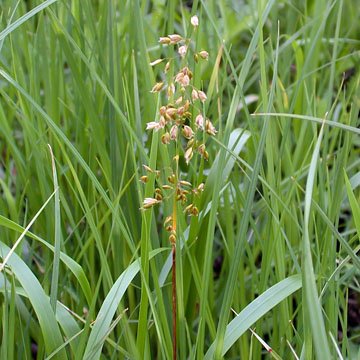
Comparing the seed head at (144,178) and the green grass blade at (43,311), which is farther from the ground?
the seed head at (144,178)

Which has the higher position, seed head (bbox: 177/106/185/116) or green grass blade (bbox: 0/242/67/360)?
seed head (bbox: 177/106/185/116)

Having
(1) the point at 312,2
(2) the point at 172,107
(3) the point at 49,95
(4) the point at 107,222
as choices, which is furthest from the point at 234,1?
(2) the point at 172,107

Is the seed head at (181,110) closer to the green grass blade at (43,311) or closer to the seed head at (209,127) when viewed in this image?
the seed head at (209,127)

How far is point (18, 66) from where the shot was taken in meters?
1.64

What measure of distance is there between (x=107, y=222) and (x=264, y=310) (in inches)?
24.3

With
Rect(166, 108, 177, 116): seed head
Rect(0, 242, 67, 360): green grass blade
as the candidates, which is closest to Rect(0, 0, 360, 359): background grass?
Rect(0, 242, 67, 360): green grass blade

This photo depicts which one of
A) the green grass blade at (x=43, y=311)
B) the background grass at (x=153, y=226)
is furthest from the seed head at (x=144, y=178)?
the green grass blade at (x=43, y=311)

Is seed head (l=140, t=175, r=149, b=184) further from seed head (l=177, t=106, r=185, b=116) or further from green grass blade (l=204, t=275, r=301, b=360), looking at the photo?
green grass blade (l=204, t=275, r=301, b=360)

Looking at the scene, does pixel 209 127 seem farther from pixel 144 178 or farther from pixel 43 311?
pixel 43 311

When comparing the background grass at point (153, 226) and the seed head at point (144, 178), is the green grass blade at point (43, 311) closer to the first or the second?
the background grass at point (153, 226)

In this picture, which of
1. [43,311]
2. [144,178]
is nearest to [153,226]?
[144,178]

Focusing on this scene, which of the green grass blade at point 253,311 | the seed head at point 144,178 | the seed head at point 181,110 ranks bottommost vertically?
the green grass blade at point 253,311

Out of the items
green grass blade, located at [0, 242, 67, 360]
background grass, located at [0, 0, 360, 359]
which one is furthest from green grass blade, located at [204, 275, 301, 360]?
green grass blade, located at [0, 242, 67, 360]

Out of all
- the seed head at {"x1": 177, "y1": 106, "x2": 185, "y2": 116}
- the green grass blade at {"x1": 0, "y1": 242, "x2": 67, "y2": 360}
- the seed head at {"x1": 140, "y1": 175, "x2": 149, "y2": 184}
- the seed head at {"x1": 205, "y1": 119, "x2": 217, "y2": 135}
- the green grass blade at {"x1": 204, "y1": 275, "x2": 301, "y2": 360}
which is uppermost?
the seed head at {"x1": 177, "y1": 106, "x2": 185, "y2": 116}
